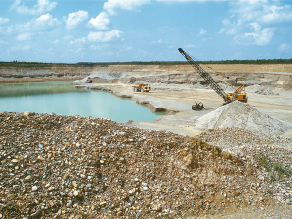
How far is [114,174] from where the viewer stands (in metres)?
6.04

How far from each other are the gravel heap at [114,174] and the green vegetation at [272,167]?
111 mm

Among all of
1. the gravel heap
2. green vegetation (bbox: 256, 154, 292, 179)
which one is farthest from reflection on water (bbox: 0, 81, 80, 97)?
green vegetation (bbox: 256, 154, 292, 179)

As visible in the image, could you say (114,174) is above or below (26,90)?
below

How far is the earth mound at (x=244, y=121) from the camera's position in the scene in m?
13.7

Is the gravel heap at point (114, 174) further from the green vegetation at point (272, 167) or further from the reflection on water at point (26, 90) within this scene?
the reflection on water at point (26, 90)

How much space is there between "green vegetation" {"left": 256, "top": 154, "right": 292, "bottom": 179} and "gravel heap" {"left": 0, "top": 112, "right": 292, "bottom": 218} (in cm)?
11

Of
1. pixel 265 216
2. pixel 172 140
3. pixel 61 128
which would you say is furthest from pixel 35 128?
pixel 265 216

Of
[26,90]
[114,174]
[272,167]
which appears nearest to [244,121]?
[272,167]

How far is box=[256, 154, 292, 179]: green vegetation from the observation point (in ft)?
22.0

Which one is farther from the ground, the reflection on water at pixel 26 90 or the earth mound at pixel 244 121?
the reflection on water at pixel 26 90

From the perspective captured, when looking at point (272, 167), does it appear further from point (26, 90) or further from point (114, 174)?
point (26, 90)

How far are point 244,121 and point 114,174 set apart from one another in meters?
10.9

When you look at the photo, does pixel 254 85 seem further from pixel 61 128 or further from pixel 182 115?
pixel 61 128

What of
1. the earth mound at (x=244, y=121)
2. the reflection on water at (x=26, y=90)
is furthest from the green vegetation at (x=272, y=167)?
the reflection on water at (x=26, y=90)
